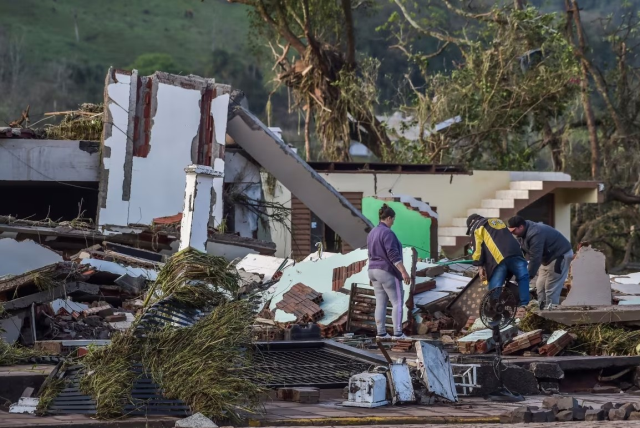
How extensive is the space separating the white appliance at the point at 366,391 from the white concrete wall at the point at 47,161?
479 inches

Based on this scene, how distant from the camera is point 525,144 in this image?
42188mm

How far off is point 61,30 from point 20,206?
77.0 meters

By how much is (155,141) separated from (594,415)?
1336 cm

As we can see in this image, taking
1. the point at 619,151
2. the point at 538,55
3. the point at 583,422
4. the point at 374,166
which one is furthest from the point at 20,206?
the point at 619,151

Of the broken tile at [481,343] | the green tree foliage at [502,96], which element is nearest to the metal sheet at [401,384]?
the broken tile at [481,343]

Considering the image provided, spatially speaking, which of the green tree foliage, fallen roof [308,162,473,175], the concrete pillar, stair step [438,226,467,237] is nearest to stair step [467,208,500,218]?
stair step [438,226,467,237]

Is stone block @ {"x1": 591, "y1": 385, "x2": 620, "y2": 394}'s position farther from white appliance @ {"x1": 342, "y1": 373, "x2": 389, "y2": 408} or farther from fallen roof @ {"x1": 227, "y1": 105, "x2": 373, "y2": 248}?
fallen roof @ {"x1": 227, "y1": 105, "x2": 373, "y2": 248}

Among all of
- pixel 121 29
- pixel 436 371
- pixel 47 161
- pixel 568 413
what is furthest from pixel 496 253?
pixel 121 29

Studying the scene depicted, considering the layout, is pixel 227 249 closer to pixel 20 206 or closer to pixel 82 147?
pixel 82 147

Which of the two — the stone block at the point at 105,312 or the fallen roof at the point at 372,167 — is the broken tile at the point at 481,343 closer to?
the stone block at the point at 105,312

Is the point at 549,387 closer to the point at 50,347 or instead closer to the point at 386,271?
the point at 386,271

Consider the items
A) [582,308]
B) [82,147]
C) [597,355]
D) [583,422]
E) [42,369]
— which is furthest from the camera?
[82,147]

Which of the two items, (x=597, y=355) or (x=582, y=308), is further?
(x=582, y=308)

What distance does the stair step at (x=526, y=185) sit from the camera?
99.8ft
